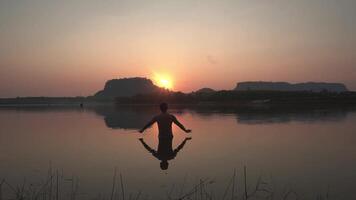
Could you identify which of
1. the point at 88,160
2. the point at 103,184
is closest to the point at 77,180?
the point at 103,184

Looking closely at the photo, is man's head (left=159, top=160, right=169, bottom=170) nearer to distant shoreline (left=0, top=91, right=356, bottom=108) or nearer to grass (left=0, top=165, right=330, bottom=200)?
grass (left=0, top=165, right=330, bottom=200)

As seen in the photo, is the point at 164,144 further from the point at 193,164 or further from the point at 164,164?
the point at 193,164

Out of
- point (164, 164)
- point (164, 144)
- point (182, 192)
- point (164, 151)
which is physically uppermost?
point (164, 144)

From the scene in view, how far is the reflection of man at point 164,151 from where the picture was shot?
11.7 meters

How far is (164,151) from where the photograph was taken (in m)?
13.5

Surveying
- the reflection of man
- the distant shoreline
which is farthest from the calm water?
the distant shoreline

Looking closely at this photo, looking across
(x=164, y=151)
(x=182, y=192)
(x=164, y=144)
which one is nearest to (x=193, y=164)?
(x=164, y=151)

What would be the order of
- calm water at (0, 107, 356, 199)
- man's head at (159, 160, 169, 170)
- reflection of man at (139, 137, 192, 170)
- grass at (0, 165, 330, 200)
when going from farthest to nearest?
reflection of man at (139, 137, 192, 170), man's head at (159, 160, 169, 170), calm water at (0, 107, 356, 199), grass at (0, 165, 330, 200)

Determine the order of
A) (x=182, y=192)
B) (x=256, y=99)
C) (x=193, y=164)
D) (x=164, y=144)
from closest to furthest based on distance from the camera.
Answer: (x=182, y=192)
(x=193, y=164)
(x=164, y=144)
(x=256, y=99)

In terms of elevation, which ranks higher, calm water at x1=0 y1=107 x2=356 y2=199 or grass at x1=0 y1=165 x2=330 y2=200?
calm water at x1=0 y1=107 x2=356 y2=199

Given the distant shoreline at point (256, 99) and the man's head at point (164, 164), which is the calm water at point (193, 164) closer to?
the man's head at point (164, 164)

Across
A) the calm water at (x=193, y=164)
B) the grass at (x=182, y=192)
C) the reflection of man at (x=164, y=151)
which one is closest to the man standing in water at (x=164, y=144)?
the reflection of man at (x=164, y=151)

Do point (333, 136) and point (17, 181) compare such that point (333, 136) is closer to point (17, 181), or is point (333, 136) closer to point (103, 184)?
point (103, 184)

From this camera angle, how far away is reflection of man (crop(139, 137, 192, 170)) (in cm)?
1166
